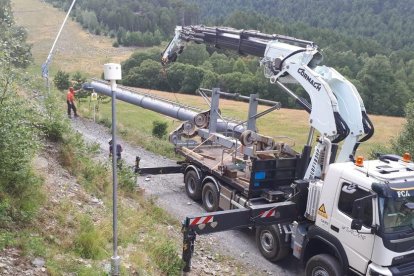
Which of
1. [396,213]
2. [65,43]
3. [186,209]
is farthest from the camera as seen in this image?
[65,43]

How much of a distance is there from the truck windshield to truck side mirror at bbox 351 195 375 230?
0.74ft

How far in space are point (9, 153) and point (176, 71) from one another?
49291 mm

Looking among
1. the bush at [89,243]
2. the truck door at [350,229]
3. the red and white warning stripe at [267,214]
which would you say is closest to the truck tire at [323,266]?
the truck door at [350,229]

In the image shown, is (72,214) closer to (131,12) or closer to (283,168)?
(283,168)

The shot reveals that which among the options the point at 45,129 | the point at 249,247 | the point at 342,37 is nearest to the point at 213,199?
the point at 249,247

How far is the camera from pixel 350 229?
7645 millimetres

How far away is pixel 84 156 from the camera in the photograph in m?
11.8

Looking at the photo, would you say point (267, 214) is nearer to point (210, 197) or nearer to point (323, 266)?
point (323, 266)

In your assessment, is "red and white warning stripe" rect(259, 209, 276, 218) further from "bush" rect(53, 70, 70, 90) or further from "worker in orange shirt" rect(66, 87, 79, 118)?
"bush" rect(53, 70, 70, 90)

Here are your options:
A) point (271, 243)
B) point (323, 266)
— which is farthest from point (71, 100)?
point (323, 266)

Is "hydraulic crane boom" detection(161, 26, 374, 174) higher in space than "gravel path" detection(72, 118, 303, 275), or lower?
higher

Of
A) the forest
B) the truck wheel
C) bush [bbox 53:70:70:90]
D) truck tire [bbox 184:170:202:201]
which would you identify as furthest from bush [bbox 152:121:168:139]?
bush [bbox 53:70:70:90]

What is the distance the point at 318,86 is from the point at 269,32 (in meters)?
74.2

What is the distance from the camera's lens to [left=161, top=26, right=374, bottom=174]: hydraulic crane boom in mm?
9523
